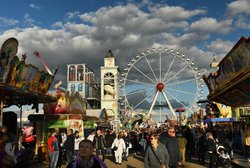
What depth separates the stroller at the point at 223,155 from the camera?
11797 millimetres

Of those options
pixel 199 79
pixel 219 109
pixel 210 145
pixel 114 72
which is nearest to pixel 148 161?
pixel 210 145

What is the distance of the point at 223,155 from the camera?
11812 mm

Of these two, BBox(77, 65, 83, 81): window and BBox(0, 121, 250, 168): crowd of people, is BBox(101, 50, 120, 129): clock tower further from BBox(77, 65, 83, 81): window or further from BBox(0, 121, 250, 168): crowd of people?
BBox(0, 121, 250, 168): crowd of people

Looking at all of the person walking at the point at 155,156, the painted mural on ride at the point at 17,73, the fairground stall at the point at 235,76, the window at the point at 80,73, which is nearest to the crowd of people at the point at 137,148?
the person walking at the point at 155,156

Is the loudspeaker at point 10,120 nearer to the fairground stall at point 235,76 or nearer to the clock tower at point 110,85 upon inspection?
the fairground stall at point 235,76

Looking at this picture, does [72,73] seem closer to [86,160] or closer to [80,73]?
[80,73]

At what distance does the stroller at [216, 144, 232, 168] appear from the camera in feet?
38.7

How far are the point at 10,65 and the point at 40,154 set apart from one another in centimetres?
565

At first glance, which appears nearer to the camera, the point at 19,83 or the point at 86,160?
Result: the point at 86,160

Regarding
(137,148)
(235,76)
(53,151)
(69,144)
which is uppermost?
(235,76)

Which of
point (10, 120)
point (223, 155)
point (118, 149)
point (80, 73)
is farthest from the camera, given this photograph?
point (80, 73)

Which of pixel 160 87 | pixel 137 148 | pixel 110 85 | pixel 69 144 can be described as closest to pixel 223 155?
pixel 69 144

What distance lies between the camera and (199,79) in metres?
41.8

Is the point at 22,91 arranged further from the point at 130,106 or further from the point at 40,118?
the point at 130,106
